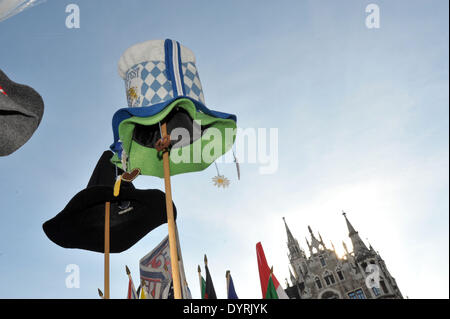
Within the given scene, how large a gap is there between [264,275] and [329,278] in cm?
3098

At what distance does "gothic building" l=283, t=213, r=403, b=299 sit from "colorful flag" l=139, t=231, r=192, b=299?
31342 millimetres

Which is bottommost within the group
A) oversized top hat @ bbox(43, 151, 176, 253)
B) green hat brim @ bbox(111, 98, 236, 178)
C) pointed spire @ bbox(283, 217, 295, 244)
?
oversized top hat @ bbox(43, 151, 176, 253)

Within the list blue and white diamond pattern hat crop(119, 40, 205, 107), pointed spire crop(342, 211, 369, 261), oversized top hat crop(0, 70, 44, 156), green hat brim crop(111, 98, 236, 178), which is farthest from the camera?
pointed spire crop(342, 211, 369, 261)

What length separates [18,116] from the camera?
264 centimetres

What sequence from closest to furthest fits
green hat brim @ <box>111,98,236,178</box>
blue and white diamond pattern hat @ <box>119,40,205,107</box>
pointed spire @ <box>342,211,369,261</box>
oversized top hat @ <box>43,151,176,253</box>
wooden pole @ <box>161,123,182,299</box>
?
wooden pole @ <box>161,123,182,299</box>
blue and white diamond pattern hat @ <box>119,40,205,107</box>
green hat brim @ <box>111,98,236,178</box>
oversized top hat @ <box>43,151,176,253</box>
pointed spire @ <box>342,211,369,261</box>

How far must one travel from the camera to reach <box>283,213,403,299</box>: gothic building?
3403cm

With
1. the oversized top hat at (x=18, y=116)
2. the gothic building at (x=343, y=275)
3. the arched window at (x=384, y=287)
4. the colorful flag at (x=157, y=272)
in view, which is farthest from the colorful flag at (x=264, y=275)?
the arched window at (x=384, y=287)

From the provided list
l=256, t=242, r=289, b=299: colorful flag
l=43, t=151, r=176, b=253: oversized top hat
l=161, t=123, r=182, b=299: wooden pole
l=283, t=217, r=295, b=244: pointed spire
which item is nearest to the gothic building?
l=283, t=217, r=295, b=244: pointed spire

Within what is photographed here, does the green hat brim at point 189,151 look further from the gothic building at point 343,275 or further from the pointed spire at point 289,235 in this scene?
the pointed spire at point 289,235

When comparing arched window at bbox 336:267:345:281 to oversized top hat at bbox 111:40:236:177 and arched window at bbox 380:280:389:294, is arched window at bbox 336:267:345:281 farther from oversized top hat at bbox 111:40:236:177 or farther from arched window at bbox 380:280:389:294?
oversized top hat at bbox 111:40:236:177

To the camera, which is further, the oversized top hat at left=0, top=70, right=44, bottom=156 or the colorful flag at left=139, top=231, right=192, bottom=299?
the colorful flag at left=139, top=231, right=192, bottom=299

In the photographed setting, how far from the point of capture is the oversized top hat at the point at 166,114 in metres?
3.87
